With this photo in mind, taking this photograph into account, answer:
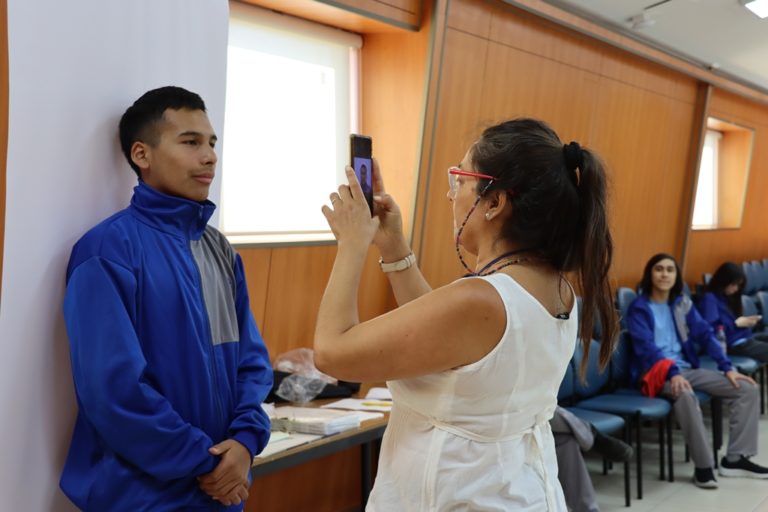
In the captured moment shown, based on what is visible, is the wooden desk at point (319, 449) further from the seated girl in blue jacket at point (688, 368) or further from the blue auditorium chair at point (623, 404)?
the seated girl in blue jacket at point (688, 368)

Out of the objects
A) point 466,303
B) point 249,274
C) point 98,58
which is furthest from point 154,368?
point 249,274

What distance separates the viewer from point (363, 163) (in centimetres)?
180

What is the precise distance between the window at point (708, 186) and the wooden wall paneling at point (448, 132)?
540 centimetres

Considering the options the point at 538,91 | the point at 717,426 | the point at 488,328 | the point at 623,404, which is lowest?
the point at 717,426

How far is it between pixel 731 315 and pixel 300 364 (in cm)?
426

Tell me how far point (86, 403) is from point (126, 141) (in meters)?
0.63

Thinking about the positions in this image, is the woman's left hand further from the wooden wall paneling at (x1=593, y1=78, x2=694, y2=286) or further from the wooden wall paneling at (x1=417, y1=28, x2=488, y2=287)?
the wooden wall paneling at (x1=593, y1=78, x2=694, y2=286)

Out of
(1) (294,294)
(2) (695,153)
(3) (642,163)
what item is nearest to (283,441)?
(1) (294,294)

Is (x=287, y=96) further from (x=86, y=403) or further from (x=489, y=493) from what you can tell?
(x=489, y=493)

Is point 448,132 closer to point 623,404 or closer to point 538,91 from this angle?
point 538,91

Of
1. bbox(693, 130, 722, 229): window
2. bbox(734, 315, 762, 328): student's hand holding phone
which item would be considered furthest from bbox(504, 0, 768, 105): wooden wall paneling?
bbox(734, 315, 762, 328): student's hand holding phone

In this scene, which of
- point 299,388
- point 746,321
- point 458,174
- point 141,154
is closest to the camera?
point 458,174

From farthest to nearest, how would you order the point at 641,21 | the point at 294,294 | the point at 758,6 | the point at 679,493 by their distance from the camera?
the point at 758,6
the point at 641,21
the point at 679,493
the point at 294,294

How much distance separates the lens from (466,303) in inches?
57.9
